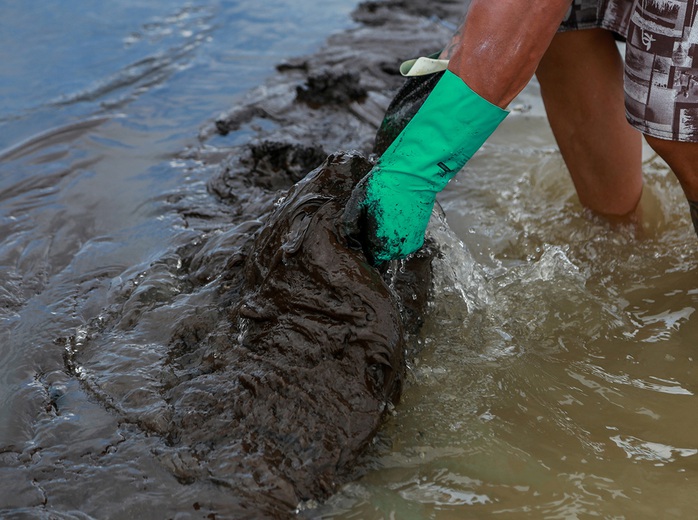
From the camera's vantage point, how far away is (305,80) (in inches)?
185

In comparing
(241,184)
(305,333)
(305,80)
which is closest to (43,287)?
(241,184)

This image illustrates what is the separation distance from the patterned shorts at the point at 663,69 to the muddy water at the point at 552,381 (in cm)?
69

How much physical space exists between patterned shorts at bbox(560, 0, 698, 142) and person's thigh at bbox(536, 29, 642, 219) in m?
0.55

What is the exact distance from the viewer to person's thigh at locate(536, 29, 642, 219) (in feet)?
8.99

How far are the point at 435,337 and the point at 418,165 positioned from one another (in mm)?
656

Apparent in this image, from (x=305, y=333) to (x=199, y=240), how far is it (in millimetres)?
1001

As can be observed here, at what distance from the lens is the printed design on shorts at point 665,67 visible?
2.01 meters

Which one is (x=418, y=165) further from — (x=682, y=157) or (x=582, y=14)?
(x=582, y=14)

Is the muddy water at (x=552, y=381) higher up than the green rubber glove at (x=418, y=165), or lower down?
lower down

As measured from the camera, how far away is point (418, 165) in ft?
6.55

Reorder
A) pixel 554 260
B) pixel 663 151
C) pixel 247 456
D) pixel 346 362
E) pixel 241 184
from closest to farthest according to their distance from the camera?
1. pixel 247 456
2. pixel 346 362
3. pixel 663 151
4. pixel 554 260
5. pixel 241 184

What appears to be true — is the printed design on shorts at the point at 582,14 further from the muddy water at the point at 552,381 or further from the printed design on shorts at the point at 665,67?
the muddy water at the point at 552,381

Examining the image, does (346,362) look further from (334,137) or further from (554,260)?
(334,137)

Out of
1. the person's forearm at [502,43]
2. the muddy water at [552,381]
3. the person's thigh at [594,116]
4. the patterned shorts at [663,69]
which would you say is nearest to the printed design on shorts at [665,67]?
the patterned shorts at [663,69]
